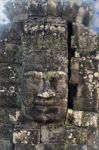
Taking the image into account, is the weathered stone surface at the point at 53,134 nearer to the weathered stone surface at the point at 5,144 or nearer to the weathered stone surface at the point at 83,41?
the weathered stone surface at the point at 5,144

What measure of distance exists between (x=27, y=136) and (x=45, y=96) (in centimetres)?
92

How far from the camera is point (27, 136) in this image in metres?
7.83

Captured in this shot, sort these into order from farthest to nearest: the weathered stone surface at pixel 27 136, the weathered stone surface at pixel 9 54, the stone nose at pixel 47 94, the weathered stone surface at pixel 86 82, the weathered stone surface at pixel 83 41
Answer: the weathered stone surface at pixel 9 54 → the weathered stone surface at pixel 83 41 → the weathered stone surface at pixel 86 82 → the weathered stone surface at pixel 27 136 → the stone nose at pixel 47 94

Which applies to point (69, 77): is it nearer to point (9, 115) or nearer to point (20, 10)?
point (9, 115)

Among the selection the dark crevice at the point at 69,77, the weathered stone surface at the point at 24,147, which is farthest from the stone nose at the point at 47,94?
the weathered stone surface at the point at 24,147

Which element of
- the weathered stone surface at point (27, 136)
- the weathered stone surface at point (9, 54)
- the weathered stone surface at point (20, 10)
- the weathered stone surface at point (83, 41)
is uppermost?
the weathered stone surface at point (20, 10)

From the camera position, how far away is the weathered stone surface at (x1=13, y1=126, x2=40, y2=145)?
781 cm

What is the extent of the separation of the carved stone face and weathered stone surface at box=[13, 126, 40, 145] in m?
0.29

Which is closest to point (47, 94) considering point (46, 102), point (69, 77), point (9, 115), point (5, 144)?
point (46, 102)

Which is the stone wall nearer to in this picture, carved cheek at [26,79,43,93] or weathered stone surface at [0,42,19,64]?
carved cheek at [26,79,43,93]

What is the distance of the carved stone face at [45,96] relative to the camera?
760 centimetres

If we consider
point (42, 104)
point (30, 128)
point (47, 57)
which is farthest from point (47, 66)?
point (30, 128)

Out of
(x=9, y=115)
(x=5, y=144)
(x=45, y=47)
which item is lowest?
(x=5, y=144)

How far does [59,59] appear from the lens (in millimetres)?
7777
